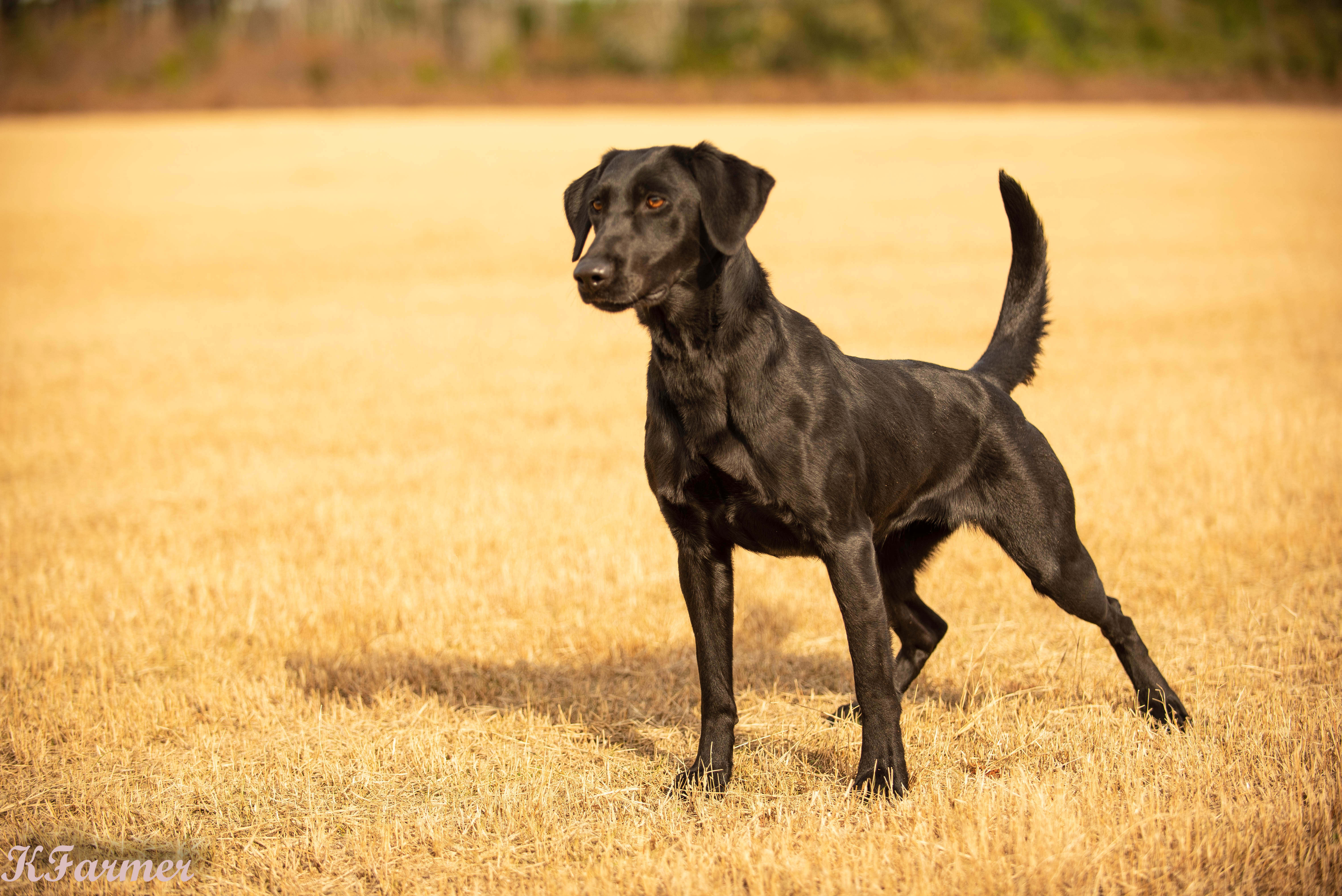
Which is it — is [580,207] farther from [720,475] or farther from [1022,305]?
[1022,305]

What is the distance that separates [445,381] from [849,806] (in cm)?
891

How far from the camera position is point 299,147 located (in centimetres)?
3697

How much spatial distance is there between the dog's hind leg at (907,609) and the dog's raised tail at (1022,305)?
2.62 ft

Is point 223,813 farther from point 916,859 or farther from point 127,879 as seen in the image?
point 916,859

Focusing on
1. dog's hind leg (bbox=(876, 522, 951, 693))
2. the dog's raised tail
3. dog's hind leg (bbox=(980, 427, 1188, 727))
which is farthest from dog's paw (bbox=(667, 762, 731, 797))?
the dog's raised tail

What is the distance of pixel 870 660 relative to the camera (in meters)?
3.62

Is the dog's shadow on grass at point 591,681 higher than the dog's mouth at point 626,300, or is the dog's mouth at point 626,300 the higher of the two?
the dog's mouth at point 626,300

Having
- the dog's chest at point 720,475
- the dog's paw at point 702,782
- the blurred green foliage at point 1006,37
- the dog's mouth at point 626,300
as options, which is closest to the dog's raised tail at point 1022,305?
the dog's chest at point 720,475

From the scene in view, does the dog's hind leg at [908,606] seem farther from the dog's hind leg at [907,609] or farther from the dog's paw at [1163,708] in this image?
the dog's paw at [1163,708]

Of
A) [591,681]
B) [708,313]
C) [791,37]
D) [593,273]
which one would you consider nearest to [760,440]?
[708,313]

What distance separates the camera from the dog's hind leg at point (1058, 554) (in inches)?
161

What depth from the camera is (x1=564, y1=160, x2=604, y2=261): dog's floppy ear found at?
12.9 ft

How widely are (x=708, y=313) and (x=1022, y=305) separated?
169cm

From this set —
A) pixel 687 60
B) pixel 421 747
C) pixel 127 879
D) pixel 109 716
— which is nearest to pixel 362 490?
pixel 109 716
